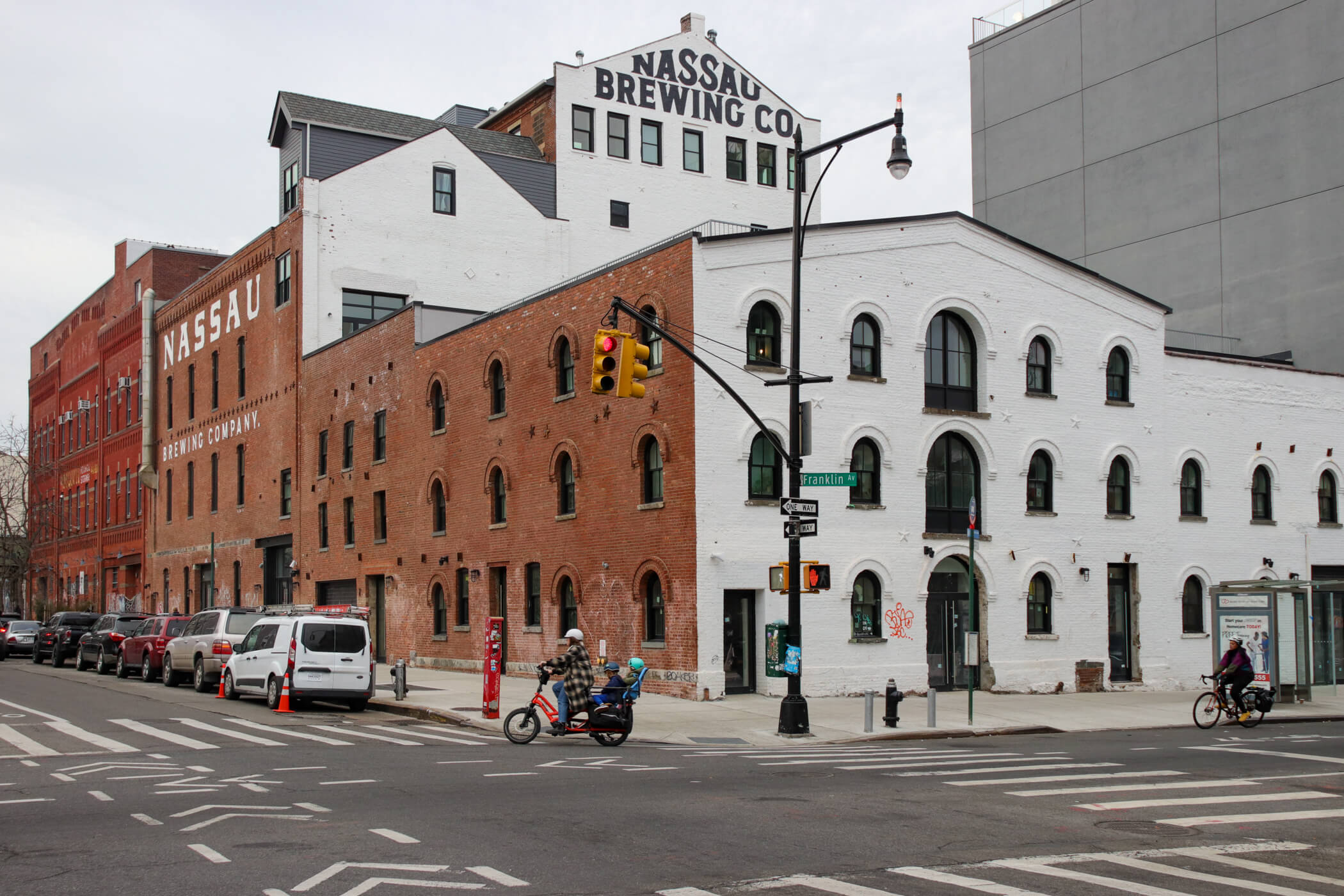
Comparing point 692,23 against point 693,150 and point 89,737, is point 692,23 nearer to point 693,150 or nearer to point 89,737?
point 693,150

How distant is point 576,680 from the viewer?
19734mm

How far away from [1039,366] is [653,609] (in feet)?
36.6

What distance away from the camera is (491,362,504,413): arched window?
3572 centimetres

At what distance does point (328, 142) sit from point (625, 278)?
71.1ft

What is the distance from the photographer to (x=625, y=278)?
30484 mm

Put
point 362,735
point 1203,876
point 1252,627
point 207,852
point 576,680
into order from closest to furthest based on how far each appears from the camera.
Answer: point 1203,876 < point 207,852 < point 576,680 < point 362,735 < point 1252,627

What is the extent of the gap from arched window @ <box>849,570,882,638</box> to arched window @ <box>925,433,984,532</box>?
1.99m

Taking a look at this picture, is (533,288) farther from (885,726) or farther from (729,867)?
(729,867)

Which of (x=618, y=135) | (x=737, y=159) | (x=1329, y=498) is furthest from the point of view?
(x=737, y=159)

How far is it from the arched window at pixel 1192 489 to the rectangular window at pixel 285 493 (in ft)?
97.6

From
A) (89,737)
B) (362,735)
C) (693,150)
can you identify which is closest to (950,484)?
(362,735)

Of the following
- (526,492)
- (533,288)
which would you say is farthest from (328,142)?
(526,492)

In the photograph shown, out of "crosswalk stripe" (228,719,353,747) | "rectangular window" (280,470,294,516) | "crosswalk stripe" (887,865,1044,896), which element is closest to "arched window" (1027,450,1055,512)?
"crosswalk stripe" (228,719,353,747)

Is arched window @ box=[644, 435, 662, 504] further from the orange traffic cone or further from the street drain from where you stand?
the street drain
